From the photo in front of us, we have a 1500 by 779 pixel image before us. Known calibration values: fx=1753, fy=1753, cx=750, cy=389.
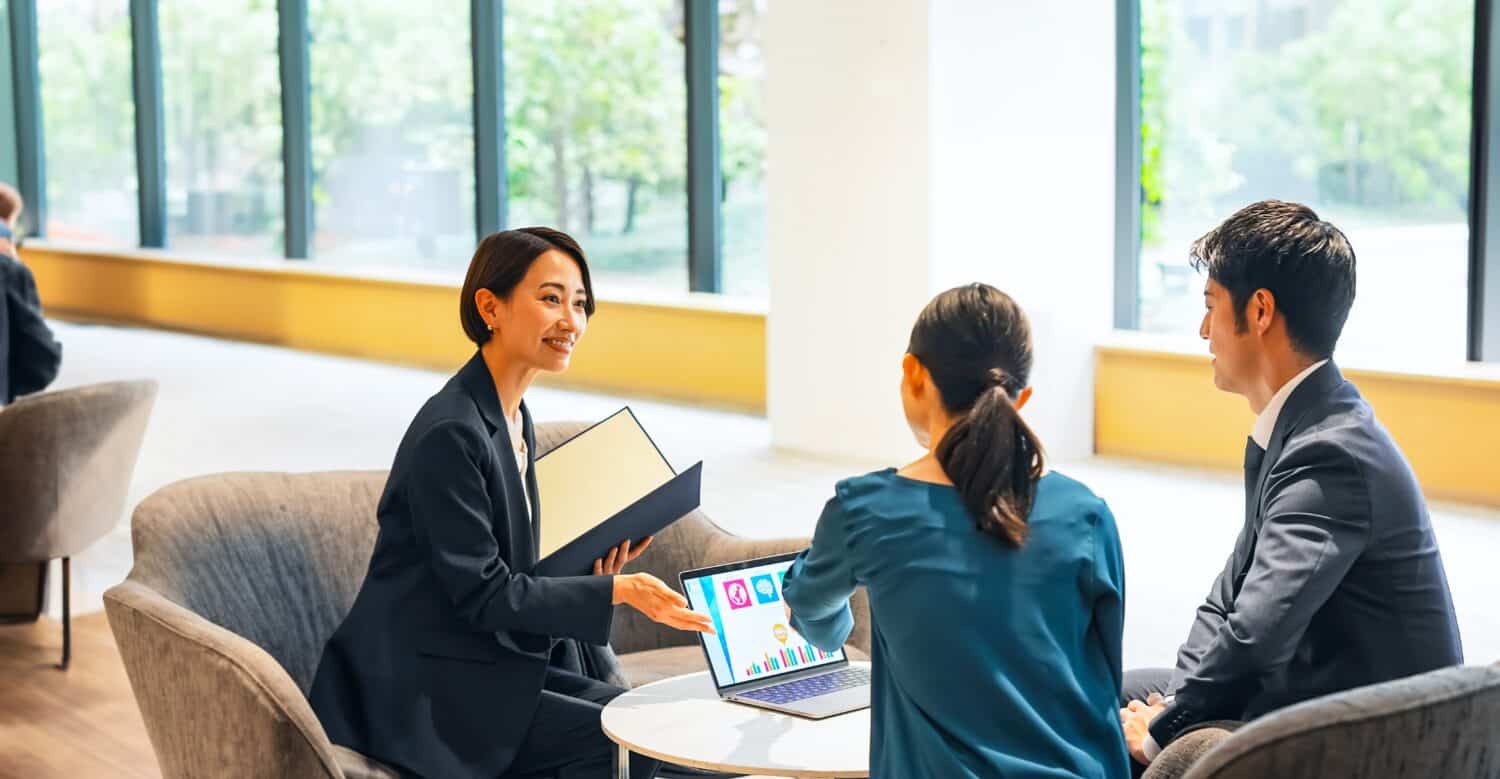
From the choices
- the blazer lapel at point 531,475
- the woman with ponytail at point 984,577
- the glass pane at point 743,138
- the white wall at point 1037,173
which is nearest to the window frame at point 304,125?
the glass pane at point 743,138

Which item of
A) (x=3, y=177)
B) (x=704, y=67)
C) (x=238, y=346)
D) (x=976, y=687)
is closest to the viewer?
(x=976, y=687)

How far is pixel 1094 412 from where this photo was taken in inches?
302

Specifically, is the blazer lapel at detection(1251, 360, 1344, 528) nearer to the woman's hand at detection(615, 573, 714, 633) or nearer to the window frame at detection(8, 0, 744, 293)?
the woman's hand at detection(615, 573, 714, 633)

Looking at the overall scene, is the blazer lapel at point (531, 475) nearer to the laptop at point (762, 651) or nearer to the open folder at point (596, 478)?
the open folder at point (596, 478)

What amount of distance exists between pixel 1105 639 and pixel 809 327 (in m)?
5.69

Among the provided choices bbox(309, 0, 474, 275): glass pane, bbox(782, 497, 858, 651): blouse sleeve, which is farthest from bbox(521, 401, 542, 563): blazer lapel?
bbox(309, 0, 474, 275): glass pane

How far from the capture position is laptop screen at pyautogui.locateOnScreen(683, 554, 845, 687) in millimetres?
2695

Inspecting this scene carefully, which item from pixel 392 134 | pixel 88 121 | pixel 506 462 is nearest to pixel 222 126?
pixel 88 121

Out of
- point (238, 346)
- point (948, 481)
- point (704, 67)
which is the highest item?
point (704, 67)

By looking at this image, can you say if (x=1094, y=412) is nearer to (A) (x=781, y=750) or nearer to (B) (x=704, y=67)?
(B) (x=704, y=67)

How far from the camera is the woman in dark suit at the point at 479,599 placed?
2.69 m

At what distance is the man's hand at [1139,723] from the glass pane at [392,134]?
9.07 metres

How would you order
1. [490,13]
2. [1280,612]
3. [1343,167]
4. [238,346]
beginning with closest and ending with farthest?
[1280,612] < [1343,167] < [490,13] < [238,346]

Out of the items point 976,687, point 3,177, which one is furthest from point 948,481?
point 3,177
